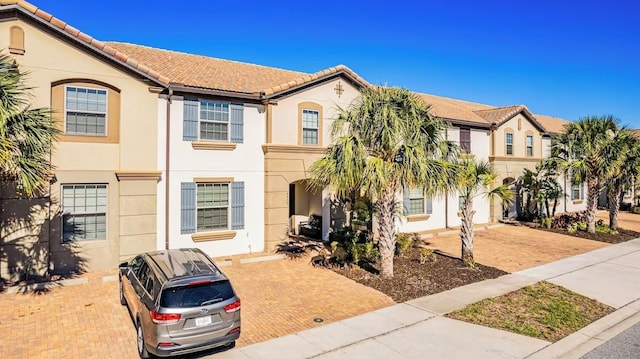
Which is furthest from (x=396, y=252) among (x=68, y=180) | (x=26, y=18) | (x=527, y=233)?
(x=26, y=18)

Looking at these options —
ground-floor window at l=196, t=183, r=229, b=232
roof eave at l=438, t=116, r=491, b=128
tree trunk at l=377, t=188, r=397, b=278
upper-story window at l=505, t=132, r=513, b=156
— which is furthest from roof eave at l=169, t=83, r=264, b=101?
upper-story window at l=505, t=132, r=513, b=156

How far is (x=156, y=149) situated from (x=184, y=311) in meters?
8.95

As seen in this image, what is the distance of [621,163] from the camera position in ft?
72.7

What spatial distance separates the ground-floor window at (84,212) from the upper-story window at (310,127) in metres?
8.30

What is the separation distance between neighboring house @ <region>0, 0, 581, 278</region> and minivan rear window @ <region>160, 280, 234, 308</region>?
297 inches

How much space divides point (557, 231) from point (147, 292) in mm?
23260

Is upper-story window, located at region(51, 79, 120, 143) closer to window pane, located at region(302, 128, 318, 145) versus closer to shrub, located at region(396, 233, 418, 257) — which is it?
window pane, located at region(302, 128, 318, 145)

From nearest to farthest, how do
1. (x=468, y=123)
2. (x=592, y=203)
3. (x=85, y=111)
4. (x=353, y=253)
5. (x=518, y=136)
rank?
(x=85, y=111)
(x=353, y=253)
(x=592, y=203)
(x=468, y=123)
(x=518, y=136)

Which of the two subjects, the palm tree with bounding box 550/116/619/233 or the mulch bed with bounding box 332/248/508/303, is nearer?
the mulch bed with bounding box 332/248/508/303

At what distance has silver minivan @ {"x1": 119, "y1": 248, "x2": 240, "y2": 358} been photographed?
706cm

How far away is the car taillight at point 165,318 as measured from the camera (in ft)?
23.0

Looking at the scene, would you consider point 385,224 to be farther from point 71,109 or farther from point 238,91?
point 71,109

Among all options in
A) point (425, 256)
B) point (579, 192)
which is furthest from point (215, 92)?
point (579, 192)

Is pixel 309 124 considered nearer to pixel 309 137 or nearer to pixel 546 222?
pixel 309 137
